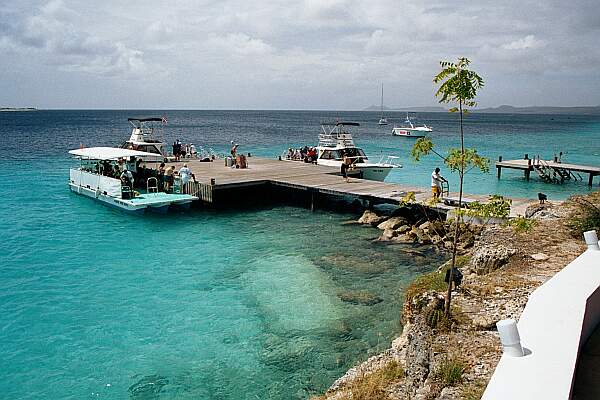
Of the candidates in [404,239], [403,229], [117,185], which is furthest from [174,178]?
[404,239]

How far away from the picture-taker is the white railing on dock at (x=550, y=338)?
4.16 meters

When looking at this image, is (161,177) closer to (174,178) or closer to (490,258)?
(174,178)

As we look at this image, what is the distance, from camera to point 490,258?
1244cm

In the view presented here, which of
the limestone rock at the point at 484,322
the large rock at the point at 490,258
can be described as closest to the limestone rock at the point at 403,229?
the large rock at the point at 490,258

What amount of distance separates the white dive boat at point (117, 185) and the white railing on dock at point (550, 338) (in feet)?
74.1

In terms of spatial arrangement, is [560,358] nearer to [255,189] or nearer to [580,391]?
[580,391]

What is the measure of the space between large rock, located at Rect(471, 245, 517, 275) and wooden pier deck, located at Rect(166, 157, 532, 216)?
828 centimetres

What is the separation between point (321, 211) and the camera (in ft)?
93.6

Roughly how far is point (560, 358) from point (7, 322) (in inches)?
572

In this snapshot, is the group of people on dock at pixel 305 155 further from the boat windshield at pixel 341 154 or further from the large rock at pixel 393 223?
the large rock at pixel 393 223

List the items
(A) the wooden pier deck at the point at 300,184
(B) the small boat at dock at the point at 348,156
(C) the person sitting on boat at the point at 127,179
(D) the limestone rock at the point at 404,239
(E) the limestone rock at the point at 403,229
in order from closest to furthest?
1. (D) the limestone rock at the point at 404,239
2. (E) the limestone rock at the point at 403,229
3. (A) the wooden pier deck at the point at 300,184
4. (C) the person sitting on boat at the point at 127,179
5. (B) the small boat at dock at the point at 348,156

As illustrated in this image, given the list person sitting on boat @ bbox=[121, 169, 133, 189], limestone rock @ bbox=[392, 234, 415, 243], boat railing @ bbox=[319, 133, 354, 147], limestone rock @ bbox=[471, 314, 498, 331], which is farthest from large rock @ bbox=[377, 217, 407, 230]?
limestone rock @ bbox=[471, 314, 498, 331]

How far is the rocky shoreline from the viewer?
686 centimetres

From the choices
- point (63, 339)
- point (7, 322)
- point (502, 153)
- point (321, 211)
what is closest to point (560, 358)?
point (63, 339)
